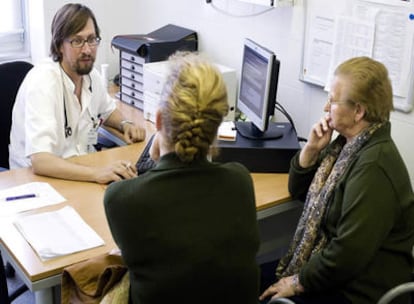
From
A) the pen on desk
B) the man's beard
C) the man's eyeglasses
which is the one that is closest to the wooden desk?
the pen on desk

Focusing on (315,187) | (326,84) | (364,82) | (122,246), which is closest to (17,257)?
(122,246)

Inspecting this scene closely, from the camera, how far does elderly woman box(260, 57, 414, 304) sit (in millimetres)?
1705

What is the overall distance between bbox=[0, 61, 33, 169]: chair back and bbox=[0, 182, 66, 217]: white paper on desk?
1.95 ft

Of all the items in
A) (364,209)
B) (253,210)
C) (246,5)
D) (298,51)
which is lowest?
(364,209)

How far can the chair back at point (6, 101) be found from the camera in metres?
2.63

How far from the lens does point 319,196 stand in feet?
6.22

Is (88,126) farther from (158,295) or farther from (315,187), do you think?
(158,295)

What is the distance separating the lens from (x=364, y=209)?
5.55 ft

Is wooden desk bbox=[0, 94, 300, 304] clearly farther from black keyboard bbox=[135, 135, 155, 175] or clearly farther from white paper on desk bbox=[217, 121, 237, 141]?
white paper on desk bbox=[217, 121, 237, 141]

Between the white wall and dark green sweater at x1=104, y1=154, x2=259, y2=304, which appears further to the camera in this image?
the white wall

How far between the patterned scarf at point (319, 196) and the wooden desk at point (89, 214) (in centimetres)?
20

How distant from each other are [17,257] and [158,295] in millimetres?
563

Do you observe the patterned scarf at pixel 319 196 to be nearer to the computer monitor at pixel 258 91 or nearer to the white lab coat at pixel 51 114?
the computer monitor at pixel 258 91

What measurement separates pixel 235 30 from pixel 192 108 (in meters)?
1.72
